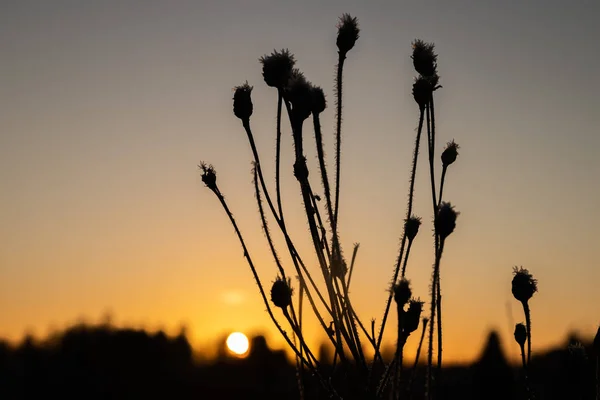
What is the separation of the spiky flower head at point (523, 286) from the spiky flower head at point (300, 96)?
2.74 feet

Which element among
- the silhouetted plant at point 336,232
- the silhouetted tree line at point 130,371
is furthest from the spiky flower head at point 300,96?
the silhouetted tree line at point 130,371

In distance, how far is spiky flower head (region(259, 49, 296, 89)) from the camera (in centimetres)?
246

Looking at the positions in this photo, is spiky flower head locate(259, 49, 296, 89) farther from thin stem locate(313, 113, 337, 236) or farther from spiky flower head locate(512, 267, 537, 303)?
spiky flower head locate(512, 267, 537, 303)

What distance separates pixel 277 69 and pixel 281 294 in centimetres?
68

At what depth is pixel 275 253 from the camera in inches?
90.2

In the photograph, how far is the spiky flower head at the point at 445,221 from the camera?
223 cm

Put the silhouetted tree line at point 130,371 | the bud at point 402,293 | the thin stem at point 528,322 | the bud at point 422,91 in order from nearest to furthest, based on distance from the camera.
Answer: the bud at point 402,293 < the thin stem at point 528,322 < the bud at point 422,91 < the silhouetted tree line at point 130,371

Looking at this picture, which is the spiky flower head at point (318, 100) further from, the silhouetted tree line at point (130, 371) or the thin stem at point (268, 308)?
the silhouetted tree line at point (130, 371)

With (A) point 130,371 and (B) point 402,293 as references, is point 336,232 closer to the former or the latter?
(B) point 402,293

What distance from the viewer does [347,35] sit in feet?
8.75

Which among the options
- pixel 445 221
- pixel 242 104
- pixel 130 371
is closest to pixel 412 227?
pixel 445 221

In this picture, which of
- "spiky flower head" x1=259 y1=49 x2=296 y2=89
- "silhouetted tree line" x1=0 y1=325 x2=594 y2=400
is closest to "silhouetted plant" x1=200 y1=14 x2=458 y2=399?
"spiky flower head" x1=259 y1=49 x2=296 y2=89

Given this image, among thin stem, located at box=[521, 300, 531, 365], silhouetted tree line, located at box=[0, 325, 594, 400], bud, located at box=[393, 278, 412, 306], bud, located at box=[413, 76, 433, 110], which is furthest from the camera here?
silhouetted tree line, located at box=[0, 325, 594, 400]

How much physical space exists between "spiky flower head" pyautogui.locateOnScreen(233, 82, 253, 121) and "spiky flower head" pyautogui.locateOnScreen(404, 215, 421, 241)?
23.8 inches
